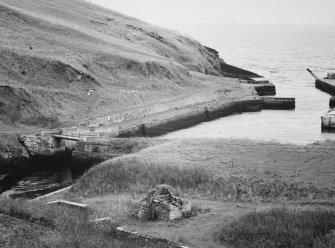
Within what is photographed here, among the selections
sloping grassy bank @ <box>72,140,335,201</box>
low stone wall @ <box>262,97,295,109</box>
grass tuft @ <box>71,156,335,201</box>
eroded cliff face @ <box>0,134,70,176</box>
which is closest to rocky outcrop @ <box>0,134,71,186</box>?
eroded cliff face @ <box>0,134,70,176</box>

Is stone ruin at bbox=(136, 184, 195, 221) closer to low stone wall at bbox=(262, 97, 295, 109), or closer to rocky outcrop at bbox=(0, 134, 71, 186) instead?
rocky outcrop at bbox=(0, 134, 71, 186)

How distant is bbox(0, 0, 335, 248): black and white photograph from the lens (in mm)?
22500

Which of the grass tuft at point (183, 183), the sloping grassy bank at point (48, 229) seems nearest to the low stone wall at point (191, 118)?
the grass tuft at point (183, 183)

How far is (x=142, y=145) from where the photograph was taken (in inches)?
1768

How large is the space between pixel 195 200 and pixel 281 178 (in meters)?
5.61

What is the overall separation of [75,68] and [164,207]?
144 feet

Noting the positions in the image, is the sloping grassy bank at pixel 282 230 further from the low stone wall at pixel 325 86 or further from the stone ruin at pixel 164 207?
the low stone wall at pixel 325 86

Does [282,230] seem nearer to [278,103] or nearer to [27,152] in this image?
[27,152]

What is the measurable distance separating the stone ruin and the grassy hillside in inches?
1147

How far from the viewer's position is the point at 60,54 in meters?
70.7

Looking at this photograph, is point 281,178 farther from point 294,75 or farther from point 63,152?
point 294,75

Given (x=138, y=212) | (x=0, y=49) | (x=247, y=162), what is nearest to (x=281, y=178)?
(x=247, y=162)

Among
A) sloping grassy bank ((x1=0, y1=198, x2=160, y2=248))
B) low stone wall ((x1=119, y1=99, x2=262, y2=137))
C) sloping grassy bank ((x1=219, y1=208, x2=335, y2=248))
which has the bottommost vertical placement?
sloping grassy bank ((x1=219, y1=208, x2=335, y2=248))

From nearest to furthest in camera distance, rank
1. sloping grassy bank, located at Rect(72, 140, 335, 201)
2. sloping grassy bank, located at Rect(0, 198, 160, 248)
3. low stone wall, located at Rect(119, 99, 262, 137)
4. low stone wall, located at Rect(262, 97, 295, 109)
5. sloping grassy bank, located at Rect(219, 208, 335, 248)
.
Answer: sloping grassy bank, located at Rect(0, 198, 160, 248)
sloping grassy bank, located at Rect(219, 208, 335, 248)
sloping grassy bank, located at Rect(72, 140, 335, 201)
low stone wall, located at Rect(119, 99, 262, 137)
low stone wall, located at Rect(262, 97, 295, 109)
